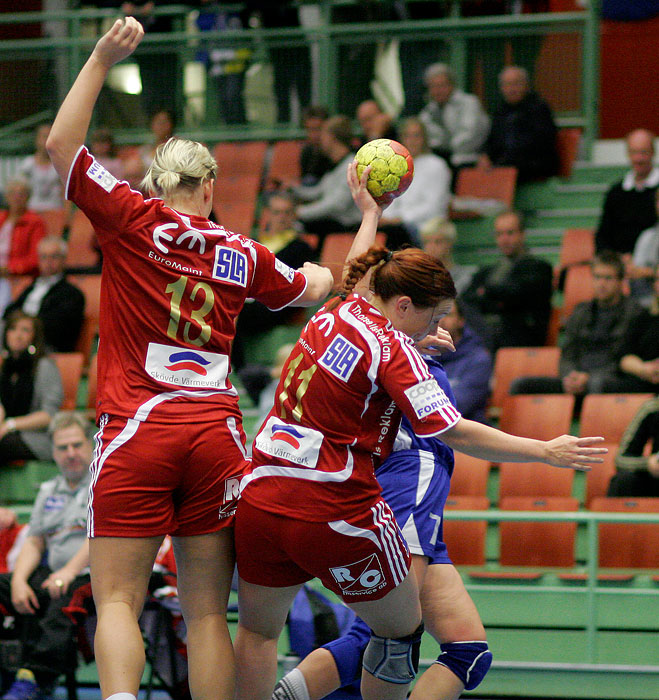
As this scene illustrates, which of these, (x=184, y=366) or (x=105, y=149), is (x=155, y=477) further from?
(x=105, y=149)

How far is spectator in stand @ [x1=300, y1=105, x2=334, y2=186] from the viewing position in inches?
392

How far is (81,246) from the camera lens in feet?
34.6

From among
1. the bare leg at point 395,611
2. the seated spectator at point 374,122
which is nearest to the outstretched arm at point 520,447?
the bare leg at point 395,611

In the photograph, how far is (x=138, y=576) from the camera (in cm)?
364

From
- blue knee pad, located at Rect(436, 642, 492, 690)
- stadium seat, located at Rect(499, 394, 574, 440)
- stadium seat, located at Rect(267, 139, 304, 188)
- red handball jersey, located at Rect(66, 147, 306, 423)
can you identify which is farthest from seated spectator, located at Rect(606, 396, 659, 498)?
stadium seat, located at Rect(267, 139, 304, 188)

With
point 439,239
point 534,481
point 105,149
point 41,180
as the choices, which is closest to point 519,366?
point 439,239

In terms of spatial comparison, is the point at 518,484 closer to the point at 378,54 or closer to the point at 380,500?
the point at 380,500

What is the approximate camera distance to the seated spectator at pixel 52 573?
5.88 m

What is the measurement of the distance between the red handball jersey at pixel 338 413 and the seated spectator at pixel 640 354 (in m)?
4.00

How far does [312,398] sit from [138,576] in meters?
0.79

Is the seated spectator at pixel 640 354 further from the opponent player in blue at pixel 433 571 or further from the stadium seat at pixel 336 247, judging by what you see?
the opponent player in blue at pixel 433 571

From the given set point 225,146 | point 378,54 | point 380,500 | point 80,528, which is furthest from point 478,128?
point 380,500

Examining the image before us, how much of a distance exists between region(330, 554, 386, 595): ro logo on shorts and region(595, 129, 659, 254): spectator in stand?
5.67 meters

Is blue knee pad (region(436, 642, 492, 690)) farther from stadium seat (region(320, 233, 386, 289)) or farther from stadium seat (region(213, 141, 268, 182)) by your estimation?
stadium seat (region(213, 141, 268, 182))
